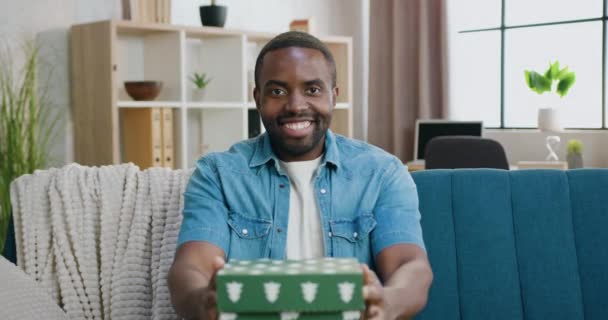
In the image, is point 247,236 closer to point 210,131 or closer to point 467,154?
point 467,154

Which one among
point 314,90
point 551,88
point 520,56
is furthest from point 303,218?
point 520,56

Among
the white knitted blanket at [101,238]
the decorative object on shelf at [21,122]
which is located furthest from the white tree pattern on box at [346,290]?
the decorative object on shelf at [21,122]

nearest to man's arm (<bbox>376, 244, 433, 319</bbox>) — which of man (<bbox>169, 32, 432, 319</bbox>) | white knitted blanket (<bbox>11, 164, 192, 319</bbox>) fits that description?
man (<bbox>169, 32, 432, 319</bbox>)

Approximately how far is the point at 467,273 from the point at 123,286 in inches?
30.2

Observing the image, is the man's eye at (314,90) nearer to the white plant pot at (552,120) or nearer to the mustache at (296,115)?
the mustache at (296,115)

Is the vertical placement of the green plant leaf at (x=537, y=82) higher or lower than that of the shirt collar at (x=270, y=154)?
higher

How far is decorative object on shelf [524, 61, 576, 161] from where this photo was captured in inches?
203

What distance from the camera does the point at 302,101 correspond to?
5.82ft

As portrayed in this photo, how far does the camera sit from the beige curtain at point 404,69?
561cm

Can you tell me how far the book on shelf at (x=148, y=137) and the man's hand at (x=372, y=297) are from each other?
3068 mm

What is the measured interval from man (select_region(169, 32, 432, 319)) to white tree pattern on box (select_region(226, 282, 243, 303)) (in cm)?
51

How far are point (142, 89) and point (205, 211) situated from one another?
2648mm

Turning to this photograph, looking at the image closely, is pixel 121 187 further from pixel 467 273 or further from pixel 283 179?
pixel 467 273

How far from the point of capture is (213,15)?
4.60 meters
